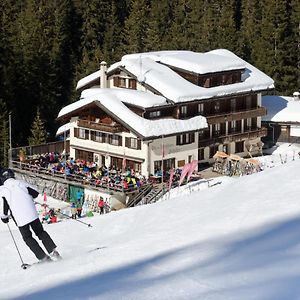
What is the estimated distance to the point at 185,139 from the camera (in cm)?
2959

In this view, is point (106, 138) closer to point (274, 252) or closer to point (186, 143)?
point (186, 143)

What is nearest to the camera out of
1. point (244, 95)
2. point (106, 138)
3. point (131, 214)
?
point (131, 214)

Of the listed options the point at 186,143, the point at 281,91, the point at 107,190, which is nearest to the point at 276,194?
the point at 107,190

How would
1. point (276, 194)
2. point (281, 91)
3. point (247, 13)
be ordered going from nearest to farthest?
point (276, 194)
point (281, 91)
point (247, 13)

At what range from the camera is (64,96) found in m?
49.4

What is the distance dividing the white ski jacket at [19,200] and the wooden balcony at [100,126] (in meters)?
20.5

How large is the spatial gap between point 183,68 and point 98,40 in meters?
26.9

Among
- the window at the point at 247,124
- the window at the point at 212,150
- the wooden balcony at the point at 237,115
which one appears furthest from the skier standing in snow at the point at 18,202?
the window at the point at 247,124

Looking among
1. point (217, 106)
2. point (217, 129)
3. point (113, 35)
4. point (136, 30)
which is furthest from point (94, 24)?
point (217, 129)

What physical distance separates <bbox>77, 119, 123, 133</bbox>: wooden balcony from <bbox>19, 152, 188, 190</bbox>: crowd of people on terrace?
1.52 metres

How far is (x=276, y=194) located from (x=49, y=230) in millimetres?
3896

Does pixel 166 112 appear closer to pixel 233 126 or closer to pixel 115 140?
pixel 115 140

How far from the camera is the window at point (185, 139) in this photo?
29.3 meters

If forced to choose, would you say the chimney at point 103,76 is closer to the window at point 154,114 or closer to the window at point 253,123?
the window at point 154,114
